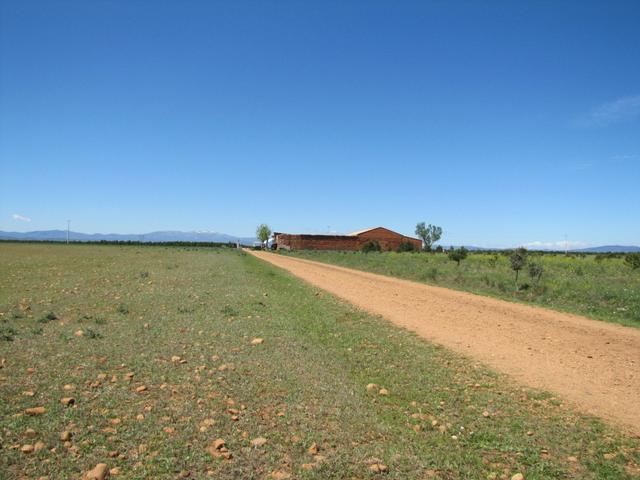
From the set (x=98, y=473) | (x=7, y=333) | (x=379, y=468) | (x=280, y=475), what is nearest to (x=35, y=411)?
(x=98, y=473)

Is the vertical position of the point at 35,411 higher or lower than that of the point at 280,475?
higher

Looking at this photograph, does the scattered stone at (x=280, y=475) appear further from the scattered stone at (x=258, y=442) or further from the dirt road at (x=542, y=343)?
the dirt road at (x=542, y=343)

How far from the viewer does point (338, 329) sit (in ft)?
39.3

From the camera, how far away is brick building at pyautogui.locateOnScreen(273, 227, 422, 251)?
119 m

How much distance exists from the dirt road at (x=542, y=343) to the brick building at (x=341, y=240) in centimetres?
9841

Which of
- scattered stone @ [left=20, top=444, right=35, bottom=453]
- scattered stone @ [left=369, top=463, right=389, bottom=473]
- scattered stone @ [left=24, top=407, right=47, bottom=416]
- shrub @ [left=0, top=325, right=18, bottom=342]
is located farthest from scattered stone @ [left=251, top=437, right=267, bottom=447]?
shrub @ [left=0, top=325, right=18, bottom=342]

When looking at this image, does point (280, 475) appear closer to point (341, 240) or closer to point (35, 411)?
point (35, 411)

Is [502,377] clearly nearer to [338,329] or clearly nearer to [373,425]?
Answer: [373,425]

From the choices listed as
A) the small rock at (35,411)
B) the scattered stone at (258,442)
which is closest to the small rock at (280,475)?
the scattered stone at (258,442)

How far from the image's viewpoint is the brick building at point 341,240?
119 metres

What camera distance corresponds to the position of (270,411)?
589cm

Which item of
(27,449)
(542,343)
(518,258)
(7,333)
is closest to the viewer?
(27,449)

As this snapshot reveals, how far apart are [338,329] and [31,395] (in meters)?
7.37

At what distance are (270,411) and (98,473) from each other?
222 cm
